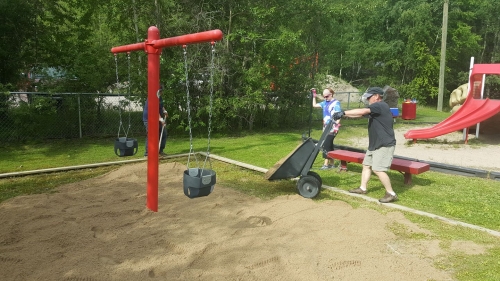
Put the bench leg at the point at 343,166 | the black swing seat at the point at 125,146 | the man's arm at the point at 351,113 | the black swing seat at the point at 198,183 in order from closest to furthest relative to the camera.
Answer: the black swing seat at the point at 198,183
the man's arm at the point at 351,113
the black swing seat at the point at 125,146
the bench leg at the point at 343,166

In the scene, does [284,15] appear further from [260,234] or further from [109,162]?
[260,234]

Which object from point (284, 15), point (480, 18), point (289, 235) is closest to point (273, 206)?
point (289, 235)

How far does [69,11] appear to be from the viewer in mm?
12797

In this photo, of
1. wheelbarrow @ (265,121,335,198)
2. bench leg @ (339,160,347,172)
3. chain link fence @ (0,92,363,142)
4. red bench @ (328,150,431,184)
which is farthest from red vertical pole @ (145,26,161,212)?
chain link fence @ (0,92,363,142)

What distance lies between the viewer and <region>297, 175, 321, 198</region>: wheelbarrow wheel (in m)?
5.88

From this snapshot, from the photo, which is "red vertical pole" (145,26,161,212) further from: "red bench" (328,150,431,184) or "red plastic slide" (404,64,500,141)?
"red plastic slide" (404,64,500,141)

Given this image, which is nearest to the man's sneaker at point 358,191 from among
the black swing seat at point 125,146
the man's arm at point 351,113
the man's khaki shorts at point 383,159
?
the man's khaki shorts at point 383,159

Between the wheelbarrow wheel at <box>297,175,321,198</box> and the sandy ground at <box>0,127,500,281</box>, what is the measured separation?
14 cm

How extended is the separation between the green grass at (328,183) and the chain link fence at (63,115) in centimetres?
48

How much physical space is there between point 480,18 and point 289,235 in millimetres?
33376

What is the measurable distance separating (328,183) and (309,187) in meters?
1.18

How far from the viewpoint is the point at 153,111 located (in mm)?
5113

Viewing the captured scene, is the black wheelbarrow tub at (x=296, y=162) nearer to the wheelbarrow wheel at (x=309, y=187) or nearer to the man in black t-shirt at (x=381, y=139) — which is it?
the wheelbarrow wheel at (x=309, y=187)

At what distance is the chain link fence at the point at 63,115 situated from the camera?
10977 mm
